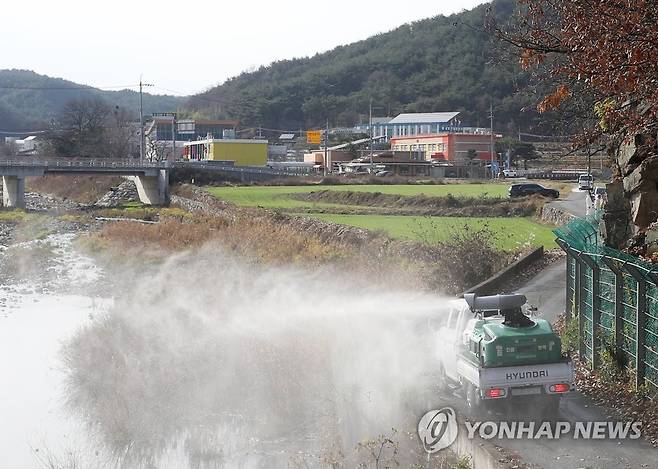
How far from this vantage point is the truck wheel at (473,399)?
639 inches

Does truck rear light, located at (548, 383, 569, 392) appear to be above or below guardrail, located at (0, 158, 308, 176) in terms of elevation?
above

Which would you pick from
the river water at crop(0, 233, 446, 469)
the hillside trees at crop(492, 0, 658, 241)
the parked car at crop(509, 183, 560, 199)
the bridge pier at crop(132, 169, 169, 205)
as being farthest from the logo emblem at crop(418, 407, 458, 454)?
the bridge pier at crop(132, 169, 169, 205)

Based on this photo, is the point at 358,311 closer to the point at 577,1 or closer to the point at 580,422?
the point at 580,422

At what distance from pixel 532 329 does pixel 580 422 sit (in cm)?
201

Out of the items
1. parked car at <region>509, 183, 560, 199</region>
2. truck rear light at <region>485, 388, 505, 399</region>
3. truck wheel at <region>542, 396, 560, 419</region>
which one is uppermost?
truck rear light at <region>485, 388, 505, 399</region>

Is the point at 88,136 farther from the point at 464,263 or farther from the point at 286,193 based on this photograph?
the point at 464,263

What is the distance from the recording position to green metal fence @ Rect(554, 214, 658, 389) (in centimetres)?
1675

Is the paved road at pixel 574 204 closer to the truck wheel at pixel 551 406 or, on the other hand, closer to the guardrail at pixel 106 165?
the truck wheel at pixel 551 406

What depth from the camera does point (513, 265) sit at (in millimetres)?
32469

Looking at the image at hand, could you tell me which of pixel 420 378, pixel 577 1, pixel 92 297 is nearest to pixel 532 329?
pixel 420 378

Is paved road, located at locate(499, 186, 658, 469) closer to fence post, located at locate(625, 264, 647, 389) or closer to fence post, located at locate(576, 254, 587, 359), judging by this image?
fence post, located at locate(625, 264, 647, 389)

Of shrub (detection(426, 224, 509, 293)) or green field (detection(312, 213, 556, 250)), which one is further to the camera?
green field (detection(312, 213, 556, 250))

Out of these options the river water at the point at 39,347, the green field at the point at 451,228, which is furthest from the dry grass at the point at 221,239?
the green field at the point at 451,228

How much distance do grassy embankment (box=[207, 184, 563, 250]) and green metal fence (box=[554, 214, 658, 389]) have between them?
14.6 m
